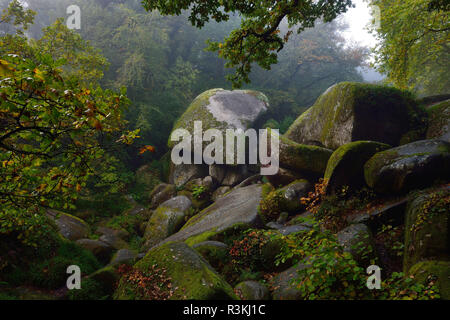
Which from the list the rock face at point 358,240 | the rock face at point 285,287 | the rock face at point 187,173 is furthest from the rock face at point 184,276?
the rock face at point 187,173

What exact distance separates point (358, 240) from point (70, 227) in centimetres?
976

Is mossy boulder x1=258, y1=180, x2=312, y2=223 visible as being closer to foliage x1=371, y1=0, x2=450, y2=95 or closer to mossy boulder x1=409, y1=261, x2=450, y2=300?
mossy boulder x1=409, y1=261, x2=450, y2=300

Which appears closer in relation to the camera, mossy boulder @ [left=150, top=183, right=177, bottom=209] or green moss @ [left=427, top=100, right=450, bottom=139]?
green moss @ [left=427, top=100, right=450, bottom=139]

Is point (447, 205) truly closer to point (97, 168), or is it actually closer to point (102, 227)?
point (102, 227)

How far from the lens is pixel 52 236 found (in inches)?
285

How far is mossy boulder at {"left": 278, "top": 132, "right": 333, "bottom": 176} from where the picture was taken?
26.7ft

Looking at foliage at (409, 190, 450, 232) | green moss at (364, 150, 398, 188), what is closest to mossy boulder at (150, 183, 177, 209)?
green moss at (364, 150, 398, 188)

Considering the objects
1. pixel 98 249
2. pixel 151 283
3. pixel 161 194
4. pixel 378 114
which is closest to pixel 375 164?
pixel 378 114

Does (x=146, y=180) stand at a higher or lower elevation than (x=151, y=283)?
higher

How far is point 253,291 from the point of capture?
15.0ft

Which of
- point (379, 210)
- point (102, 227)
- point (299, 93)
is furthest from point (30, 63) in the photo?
point (299, 93)

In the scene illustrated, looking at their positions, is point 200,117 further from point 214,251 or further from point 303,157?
point 214,251

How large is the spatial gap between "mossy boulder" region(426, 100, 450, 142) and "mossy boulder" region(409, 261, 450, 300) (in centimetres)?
547
